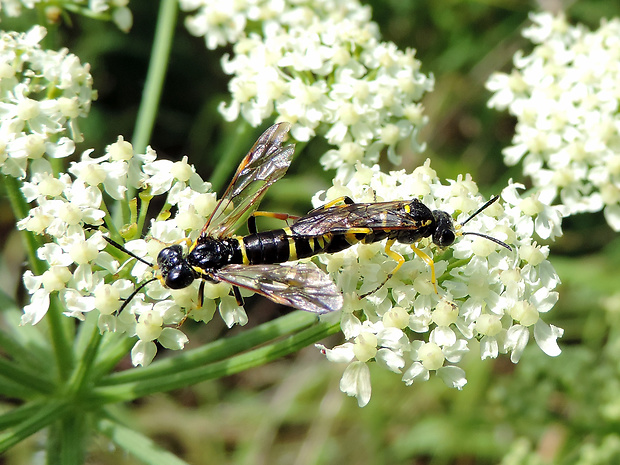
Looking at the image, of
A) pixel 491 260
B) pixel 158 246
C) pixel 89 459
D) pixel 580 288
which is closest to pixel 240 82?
pixel 158 246

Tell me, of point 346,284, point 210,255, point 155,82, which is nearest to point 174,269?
point 210,255

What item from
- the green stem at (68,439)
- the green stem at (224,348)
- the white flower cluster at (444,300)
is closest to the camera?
the white flower cluster at (444,300)

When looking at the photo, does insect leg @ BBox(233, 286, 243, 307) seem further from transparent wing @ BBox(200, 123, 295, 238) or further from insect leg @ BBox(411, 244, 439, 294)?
insect leg @ BBox(411, 244, 439, 294)

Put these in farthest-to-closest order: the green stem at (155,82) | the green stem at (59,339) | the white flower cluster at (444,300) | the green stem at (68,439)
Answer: the green stem at (155,82)
the green stem at (68,439)
the green stem at (59,339)
the white flower cluster at (444,300)

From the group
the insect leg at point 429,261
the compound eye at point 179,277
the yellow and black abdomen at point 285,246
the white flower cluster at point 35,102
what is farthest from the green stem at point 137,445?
the insect leg at point 429,261

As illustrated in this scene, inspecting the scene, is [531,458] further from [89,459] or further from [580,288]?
[89,459]

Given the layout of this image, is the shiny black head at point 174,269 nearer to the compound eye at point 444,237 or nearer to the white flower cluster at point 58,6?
the compound eye at point 444,237
